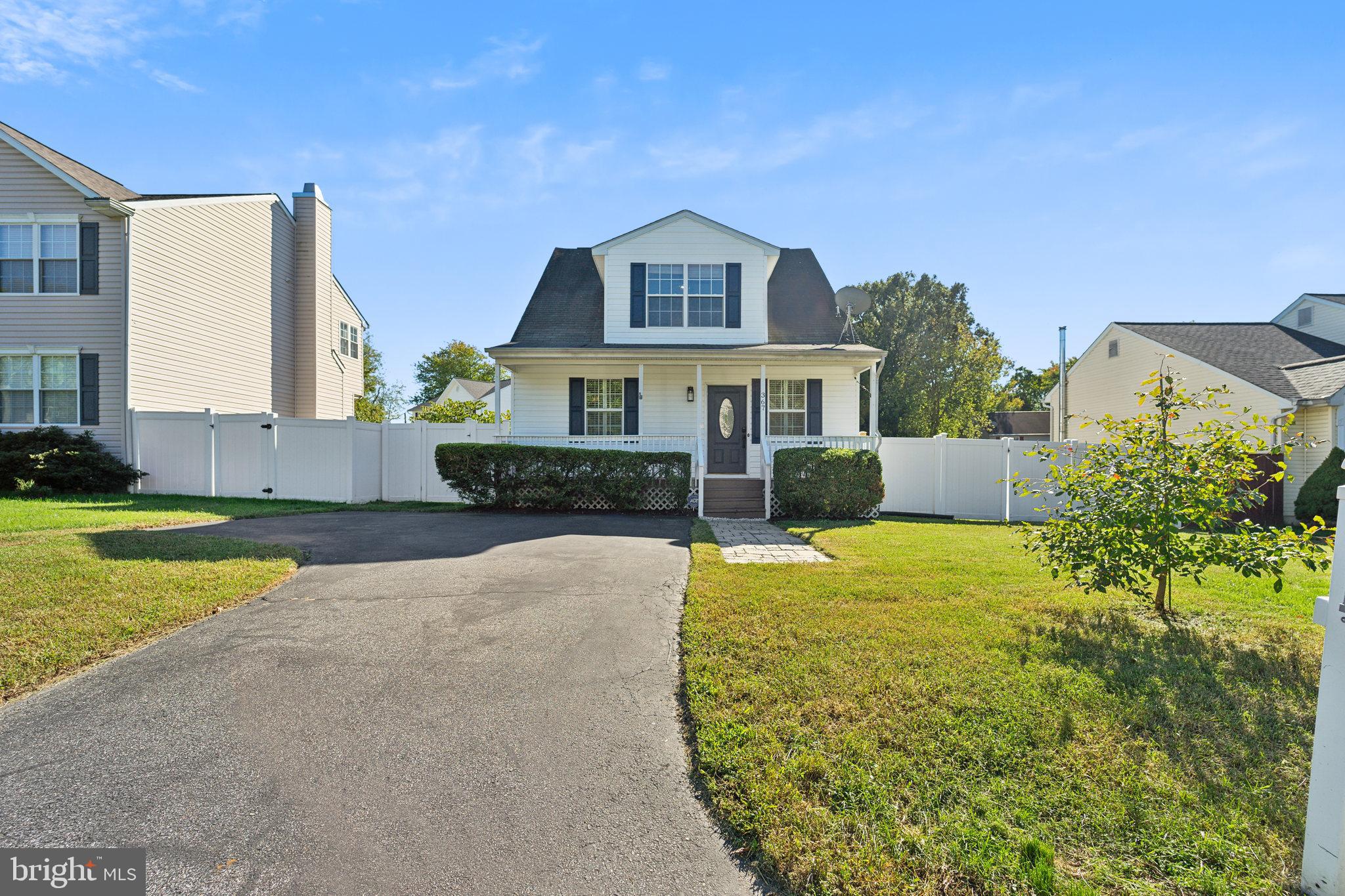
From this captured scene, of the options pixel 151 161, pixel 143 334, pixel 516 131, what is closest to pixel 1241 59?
pixel 516 131

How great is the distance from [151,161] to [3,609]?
55.7 feet

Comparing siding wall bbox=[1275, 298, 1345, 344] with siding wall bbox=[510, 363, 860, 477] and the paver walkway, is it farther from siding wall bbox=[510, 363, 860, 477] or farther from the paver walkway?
the paver walkway

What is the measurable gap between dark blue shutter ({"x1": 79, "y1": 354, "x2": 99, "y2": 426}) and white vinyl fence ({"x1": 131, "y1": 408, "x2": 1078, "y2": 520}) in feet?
2.93

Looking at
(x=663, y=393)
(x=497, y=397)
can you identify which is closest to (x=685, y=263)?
(x=663, y=393)

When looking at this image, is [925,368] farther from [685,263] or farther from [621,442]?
[621,442]

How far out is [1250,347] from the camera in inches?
752

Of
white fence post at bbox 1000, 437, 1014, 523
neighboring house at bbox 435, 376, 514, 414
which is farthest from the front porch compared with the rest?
neighboring house at bbox 435, 376, 514, 414

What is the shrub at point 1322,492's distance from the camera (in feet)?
42.8

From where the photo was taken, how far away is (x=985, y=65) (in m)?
9.09

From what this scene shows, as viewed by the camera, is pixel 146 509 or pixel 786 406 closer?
pixel 146 509

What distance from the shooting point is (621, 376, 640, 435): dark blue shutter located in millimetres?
14859

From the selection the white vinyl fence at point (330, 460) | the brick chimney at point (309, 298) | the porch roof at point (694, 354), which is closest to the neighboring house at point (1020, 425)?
the white vinyl fence at point (330, 460)

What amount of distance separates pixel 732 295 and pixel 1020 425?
3581 cm

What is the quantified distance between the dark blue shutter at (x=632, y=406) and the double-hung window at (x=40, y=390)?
39.5 feet
